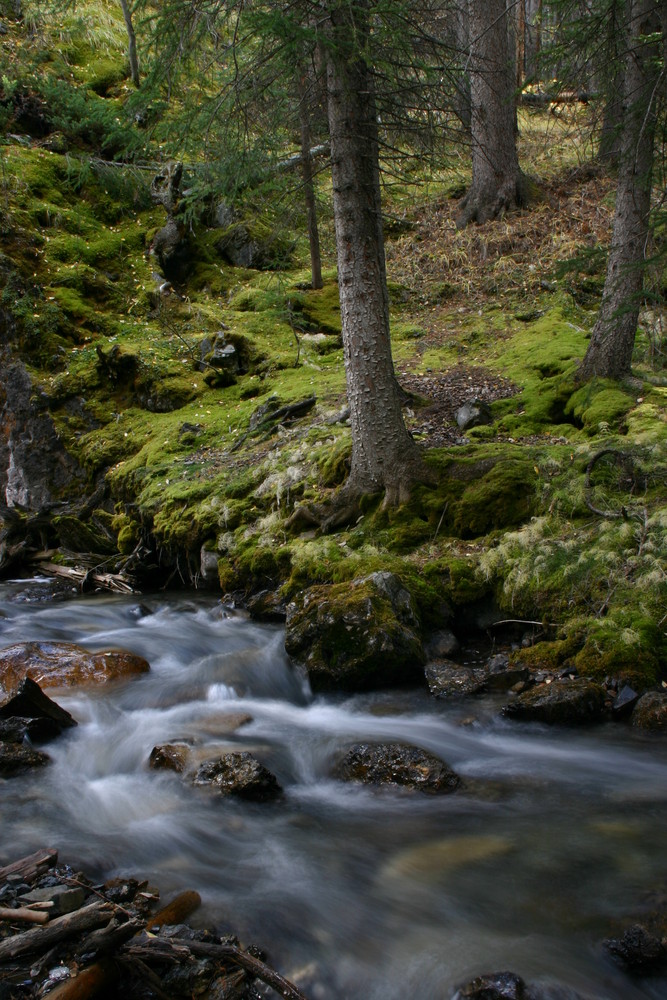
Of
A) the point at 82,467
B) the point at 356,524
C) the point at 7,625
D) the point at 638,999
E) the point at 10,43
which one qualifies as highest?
the point at 10,43

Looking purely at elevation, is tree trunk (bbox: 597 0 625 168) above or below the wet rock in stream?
above

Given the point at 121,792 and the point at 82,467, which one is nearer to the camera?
the point at 121,792

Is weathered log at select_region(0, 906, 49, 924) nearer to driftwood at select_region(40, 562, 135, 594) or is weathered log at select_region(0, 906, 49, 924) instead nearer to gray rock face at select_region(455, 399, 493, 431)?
driftwood at select_region(40, 562, 135, 594)

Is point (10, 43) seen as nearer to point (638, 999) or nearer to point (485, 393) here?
point (485, 393)

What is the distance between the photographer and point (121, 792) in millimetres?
4602

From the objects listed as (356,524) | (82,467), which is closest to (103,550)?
(82,467)

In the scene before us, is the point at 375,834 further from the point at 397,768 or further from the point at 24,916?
the point at 24,916

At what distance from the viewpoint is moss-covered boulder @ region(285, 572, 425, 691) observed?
5.57m

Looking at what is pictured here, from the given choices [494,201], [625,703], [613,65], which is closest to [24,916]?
[625,703]

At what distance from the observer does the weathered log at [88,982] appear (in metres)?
2.44

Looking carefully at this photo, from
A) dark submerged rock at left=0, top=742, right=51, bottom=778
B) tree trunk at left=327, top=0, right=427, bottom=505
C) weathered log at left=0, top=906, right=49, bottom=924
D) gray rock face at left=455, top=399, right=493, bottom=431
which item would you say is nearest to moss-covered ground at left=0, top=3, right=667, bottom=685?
gray rock face at left=455, top=399, right=493, bottom=431

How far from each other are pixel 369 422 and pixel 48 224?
11932mm

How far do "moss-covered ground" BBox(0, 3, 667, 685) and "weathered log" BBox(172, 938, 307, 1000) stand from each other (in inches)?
131

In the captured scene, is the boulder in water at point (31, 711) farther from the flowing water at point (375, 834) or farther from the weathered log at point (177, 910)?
the weathered log at point (177, 910)
